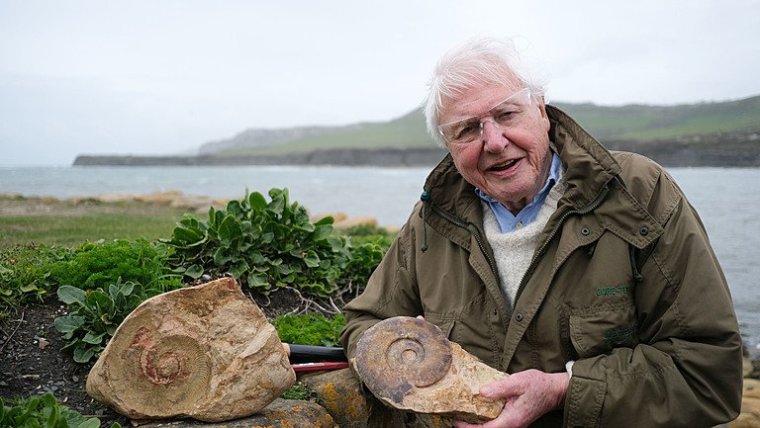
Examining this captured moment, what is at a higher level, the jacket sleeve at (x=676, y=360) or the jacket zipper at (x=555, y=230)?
the jacket zipper at (x=555, y=230)

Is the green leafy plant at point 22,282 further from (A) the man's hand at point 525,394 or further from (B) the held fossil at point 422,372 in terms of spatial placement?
(A) the man's hand at point 525,394

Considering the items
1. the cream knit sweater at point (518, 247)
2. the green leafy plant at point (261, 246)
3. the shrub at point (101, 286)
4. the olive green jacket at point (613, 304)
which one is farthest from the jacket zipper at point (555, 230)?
the green leafy plant at point (261, 246)

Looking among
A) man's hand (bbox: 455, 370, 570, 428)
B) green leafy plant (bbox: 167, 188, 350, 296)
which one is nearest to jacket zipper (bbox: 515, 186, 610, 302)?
man's hand (bbox: 455, 370, 570, 428)

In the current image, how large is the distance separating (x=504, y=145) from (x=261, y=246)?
3323 millimetres

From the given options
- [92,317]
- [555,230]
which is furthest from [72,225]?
[555,230]

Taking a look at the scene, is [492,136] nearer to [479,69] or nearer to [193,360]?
[479,69]

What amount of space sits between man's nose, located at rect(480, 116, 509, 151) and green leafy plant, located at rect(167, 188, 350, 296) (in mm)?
3098

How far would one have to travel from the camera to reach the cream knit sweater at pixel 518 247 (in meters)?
3.59

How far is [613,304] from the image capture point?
3295 millimetres

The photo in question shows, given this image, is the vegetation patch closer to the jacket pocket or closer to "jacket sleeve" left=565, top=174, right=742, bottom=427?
the jacket pocket

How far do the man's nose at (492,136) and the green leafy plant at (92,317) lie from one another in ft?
8.20

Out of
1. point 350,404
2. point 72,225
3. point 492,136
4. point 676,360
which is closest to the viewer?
point 676,360

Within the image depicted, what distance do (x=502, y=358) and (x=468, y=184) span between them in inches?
39.7

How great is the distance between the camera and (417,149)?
350 ft
